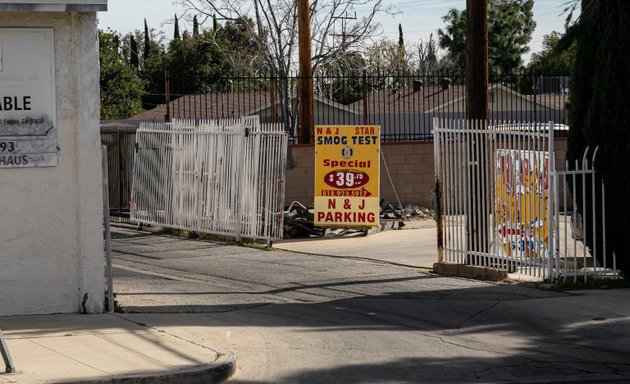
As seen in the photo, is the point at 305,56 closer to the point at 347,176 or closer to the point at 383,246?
the point at 347,176

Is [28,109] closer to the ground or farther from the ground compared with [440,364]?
farther from the ground

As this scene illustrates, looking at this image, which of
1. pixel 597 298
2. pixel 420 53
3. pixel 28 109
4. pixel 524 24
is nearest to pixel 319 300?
pixel 597 298

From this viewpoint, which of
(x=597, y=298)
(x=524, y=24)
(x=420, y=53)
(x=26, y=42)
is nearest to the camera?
(x=26, y=42)

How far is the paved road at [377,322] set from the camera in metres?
9.81

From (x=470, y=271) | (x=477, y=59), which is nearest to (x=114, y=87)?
(x=477, y=59)

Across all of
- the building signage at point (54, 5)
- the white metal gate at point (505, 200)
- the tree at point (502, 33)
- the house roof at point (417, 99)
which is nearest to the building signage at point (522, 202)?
the white metal gate at point (505, 200)

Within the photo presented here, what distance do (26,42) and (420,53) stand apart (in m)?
53.3

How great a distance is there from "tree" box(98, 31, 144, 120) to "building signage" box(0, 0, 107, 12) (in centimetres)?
3994

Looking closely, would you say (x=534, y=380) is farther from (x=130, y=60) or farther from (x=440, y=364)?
(x=130, y=60)

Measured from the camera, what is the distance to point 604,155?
1480cm

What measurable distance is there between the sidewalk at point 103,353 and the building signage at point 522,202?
18.9 ft

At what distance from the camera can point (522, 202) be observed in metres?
15.2

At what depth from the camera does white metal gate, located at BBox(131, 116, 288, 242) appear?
20.1m

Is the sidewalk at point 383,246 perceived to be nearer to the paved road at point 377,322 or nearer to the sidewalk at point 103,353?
the paved road at point 377,322
